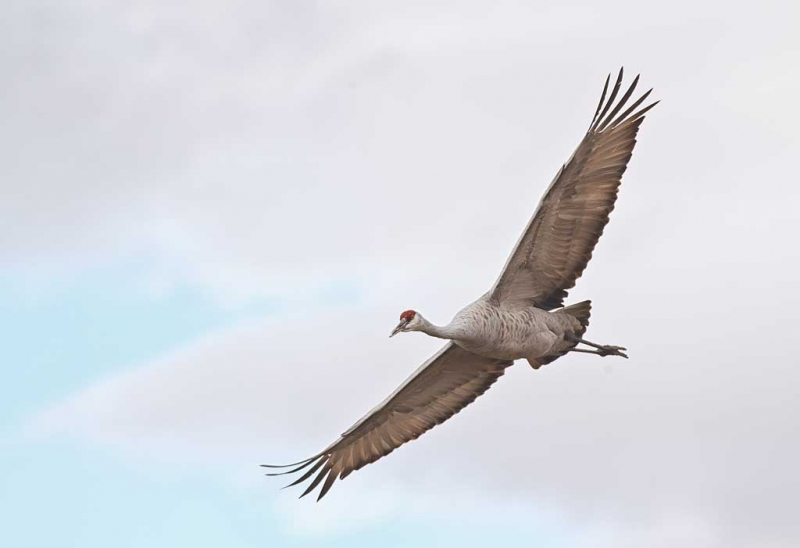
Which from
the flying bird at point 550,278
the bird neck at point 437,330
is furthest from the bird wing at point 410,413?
the bird neck at point 437,330

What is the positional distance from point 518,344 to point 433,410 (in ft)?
9.66

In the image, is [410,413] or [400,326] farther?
[410,413]

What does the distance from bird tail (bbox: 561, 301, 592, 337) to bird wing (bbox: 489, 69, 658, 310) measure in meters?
0.58

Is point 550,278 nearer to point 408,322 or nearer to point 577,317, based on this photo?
point 577,317

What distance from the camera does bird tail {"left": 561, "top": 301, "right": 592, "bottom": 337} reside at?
28.5m

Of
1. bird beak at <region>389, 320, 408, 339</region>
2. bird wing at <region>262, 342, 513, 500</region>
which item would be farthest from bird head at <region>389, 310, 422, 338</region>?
bird wing at <region>262, 342, 513, 500</region>

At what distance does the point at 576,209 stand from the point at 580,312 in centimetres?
183

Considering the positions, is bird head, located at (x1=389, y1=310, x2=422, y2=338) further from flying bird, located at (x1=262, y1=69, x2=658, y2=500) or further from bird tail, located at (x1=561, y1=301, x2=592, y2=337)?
bird tail, located at (x1=561, y1=301, x2=592, y2=337)

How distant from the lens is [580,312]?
93.7ft

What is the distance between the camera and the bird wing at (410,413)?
29.5 metres

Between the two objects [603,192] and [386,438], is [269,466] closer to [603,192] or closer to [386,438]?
[386,438]

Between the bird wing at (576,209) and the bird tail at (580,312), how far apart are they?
585 mm

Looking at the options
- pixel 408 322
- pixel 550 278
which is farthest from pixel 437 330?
pixel 550 278

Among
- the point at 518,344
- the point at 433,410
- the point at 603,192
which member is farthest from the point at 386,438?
the point at 603,192
